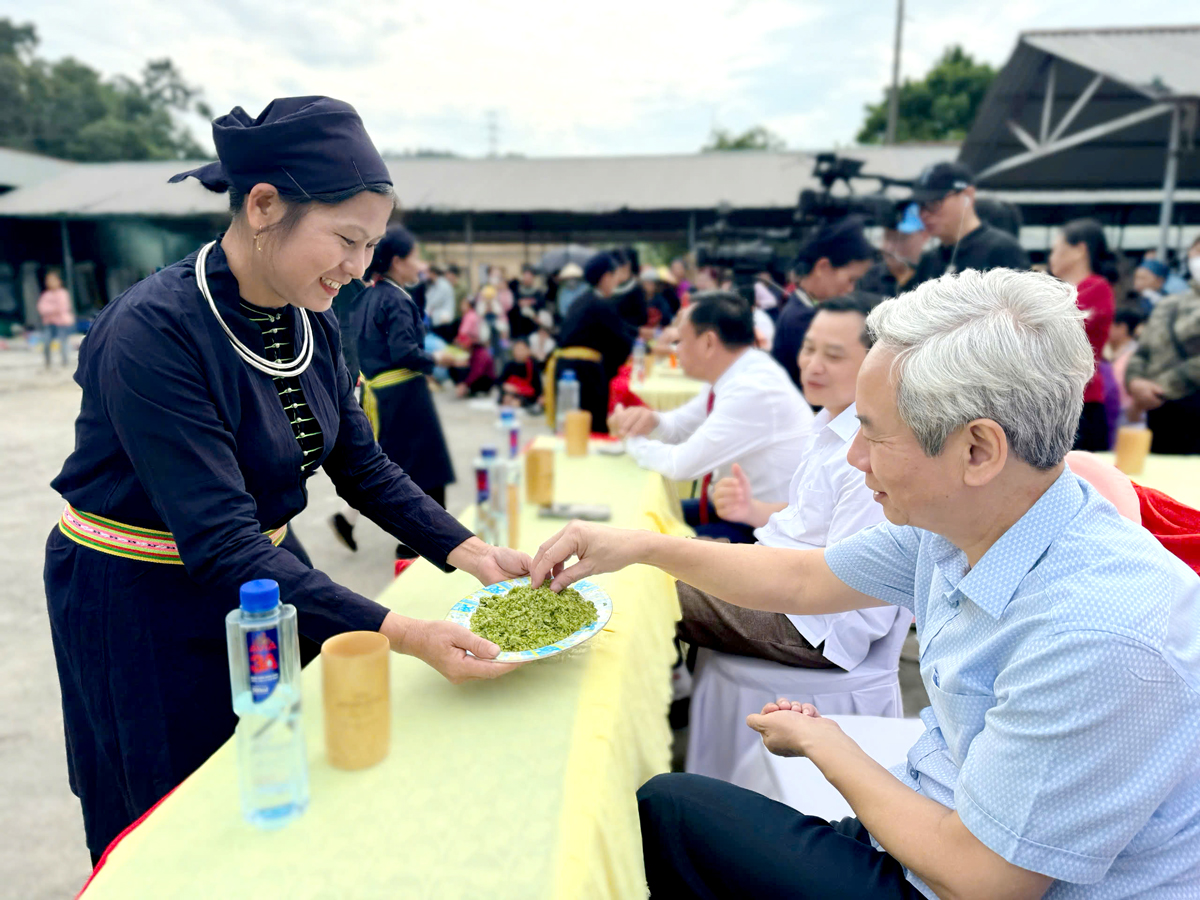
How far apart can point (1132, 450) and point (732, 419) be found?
1.64 meters

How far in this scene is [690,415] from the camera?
369cm

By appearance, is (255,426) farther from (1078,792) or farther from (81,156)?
(81,156)

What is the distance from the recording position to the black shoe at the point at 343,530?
181 inches

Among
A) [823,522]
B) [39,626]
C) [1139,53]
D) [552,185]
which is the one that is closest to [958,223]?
[823,522]

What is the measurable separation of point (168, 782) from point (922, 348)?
1.42 m

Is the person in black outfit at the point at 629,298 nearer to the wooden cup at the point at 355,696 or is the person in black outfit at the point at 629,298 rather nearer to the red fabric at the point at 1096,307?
the red fabric at the point at 1096,307

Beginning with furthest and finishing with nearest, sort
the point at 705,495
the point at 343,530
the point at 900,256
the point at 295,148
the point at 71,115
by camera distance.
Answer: the point at 71,115 < the point at 900,256 < the point at 343,530 < the point at 705,495 < the point at 295,148

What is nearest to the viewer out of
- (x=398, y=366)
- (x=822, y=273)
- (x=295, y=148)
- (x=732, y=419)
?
(x=295, y=148)

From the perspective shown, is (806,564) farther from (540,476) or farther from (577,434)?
(577,434)

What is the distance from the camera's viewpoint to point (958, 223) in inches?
153

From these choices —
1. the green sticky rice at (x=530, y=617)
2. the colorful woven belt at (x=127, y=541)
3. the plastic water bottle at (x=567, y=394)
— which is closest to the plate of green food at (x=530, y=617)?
the green sticky rice at (x=530, y=617)

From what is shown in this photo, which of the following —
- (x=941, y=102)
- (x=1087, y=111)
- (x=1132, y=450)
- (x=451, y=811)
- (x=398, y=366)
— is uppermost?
(x=941, y=102)

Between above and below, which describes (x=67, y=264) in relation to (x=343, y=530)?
above

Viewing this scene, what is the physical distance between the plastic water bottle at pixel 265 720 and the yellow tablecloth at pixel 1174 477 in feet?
9.35
